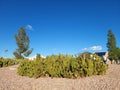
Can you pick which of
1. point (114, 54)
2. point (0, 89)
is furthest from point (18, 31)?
point (0, 89)

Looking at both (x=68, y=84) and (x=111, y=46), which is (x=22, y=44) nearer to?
(x=111, y=46)

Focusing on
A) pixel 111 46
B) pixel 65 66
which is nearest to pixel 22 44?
pixel 111 46

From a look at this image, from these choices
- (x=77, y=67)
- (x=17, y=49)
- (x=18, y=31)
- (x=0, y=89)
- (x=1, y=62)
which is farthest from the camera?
(x=18, y=31)

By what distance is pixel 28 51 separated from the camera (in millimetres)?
49250

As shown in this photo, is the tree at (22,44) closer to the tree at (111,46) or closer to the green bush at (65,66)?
the tree at (111,46)

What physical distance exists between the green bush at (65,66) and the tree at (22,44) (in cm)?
3503

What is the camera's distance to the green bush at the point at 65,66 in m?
12.1

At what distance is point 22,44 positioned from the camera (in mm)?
49656

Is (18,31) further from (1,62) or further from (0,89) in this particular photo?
(0,89)

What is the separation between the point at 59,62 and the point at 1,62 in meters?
19.5

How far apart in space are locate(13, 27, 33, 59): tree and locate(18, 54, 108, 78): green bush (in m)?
35.0

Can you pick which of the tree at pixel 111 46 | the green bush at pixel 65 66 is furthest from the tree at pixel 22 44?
the green bush at pixel 65 66

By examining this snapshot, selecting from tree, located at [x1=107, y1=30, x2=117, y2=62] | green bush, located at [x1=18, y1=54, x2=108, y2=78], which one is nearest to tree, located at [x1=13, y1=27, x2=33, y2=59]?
tree, located at [x1=107, y1=30, x2=117, y2=62]

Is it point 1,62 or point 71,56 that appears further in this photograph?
point 1,62
